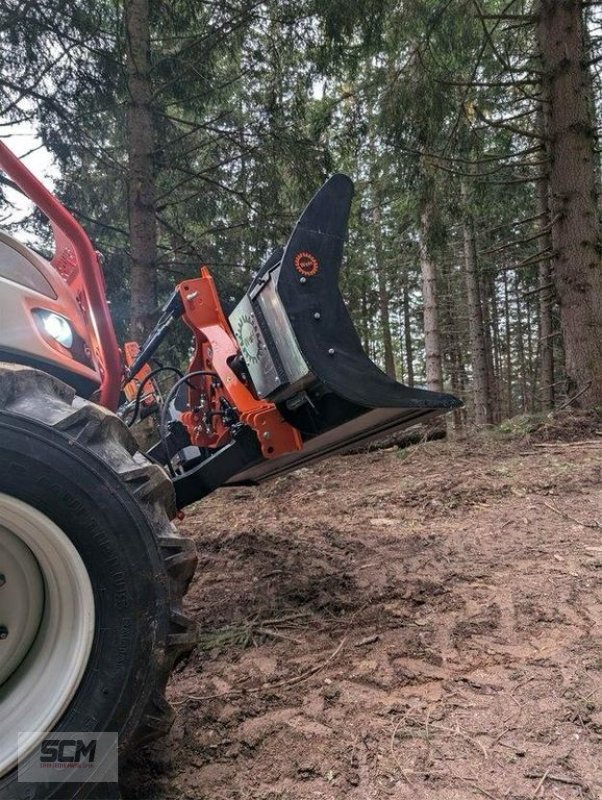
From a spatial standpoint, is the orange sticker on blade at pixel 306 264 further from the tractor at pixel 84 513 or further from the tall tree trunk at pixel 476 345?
the tall tree trunk at pixel 476 345

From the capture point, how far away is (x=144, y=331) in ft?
23.0

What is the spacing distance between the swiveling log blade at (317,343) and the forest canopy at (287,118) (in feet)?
15.6

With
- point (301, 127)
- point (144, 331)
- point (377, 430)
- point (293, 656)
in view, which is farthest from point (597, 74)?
point (293, 656)

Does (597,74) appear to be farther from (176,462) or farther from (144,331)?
(176,462)

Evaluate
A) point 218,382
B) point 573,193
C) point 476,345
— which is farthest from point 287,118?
point 476,345

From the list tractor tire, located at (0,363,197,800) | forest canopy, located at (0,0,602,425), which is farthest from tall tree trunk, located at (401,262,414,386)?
tractor tire, located at (0,363,197,800)

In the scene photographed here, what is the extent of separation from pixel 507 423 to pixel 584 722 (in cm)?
532

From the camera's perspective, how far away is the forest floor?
168 cm

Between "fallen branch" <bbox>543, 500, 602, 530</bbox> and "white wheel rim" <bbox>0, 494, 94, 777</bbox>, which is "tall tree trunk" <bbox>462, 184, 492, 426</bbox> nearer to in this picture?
"fallen branch" <bbox>543, 500, 602, 530</bbox>

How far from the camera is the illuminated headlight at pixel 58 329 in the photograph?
2.05m

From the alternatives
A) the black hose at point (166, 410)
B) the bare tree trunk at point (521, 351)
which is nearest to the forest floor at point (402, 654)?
the black hose at point (166, 410)

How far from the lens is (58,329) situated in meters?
2.10

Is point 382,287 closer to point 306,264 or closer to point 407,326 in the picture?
point 407,326

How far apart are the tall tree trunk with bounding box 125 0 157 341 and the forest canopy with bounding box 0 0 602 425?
2 centimetres
